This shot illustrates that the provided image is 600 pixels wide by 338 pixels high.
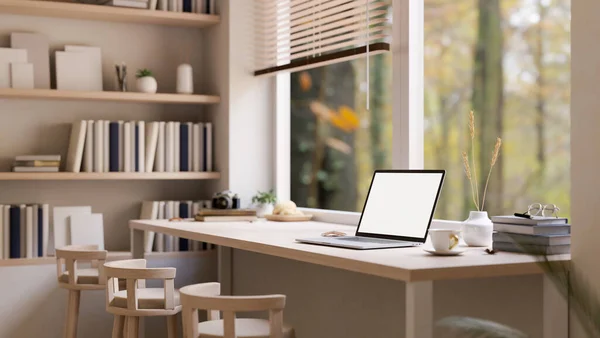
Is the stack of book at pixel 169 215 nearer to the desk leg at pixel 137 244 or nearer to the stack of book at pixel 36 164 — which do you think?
the desk leg at pixel 137 244

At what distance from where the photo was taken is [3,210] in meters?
4.10

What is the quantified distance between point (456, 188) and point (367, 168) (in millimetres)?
946

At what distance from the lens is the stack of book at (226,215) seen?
13.0ft

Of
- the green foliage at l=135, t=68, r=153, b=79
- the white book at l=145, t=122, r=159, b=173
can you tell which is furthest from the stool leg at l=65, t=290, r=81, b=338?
the green foliage at l=135, t=68, r=153, b=79

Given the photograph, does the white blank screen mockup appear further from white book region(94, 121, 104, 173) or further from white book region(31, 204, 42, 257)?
white book region(31, 204, 42, 257)

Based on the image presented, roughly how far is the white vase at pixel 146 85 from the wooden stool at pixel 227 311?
196cm

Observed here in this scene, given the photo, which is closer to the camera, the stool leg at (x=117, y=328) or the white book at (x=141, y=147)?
the stool leg at (x=117, y=328)

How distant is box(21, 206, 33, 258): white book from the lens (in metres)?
4.14

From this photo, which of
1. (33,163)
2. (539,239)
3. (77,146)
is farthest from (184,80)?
(539,239)

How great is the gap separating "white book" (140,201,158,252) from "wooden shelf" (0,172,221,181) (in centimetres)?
16

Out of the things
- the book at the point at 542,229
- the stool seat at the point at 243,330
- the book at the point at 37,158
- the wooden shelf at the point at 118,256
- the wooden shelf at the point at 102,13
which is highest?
the wooden shelf at the point at 102,13

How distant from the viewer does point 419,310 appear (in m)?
2.12

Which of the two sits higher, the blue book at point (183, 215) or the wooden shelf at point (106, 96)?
the wooden shelf at point (106, 96)

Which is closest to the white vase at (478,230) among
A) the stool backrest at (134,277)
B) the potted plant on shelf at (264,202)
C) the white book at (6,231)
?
the stool backrest at (134,277)
